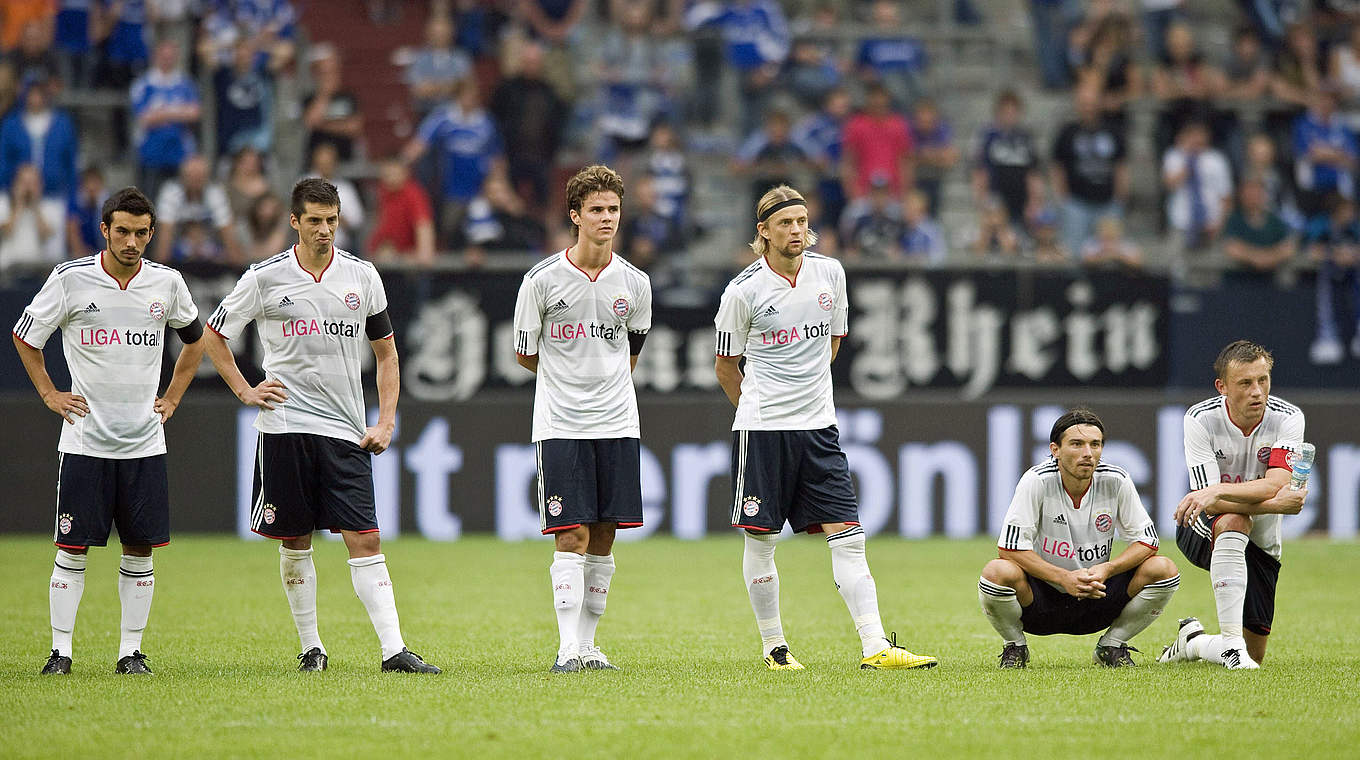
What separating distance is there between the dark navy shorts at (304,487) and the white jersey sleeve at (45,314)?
1.15 meters

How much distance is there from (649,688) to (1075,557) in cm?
219

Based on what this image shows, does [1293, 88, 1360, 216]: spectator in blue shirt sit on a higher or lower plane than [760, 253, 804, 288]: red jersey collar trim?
higher

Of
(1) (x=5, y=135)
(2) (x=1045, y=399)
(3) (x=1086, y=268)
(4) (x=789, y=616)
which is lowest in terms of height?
(4) (x=789, y=616)

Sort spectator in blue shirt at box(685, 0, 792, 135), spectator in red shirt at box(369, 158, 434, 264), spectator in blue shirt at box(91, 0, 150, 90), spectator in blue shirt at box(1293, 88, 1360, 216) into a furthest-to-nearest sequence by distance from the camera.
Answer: spectator in blue shirt at box(685, 0, 792, 135) < spectator in blue shirt at box(1293, 88, 1360, 216) < spectator in blue shirt at box(91, 0, 150, 90) < spectator in red shirt at box(369, 158, 434, 264)

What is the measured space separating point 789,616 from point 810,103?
977cm

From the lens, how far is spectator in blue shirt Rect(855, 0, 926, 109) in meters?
19.2

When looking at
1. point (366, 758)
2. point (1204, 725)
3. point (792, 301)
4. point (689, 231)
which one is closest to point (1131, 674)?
point (1204, 725)

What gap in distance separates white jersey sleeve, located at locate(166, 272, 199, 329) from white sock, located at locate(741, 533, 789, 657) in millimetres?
2959

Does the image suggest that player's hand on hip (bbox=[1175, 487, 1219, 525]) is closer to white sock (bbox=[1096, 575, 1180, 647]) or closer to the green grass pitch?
white sock (bbox=[1096, 575, 1180, 647])

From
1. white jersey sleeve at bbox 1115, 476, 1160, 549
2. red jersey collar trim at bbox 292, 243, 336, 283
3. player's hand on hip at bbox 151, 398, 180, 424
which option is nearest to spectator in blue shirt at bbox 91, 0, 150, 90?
player's hand on hip at bbox 151, 398, 180, 424

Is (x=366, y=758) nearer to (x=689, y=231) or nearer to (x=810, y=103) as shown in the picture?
(x=689, y=231)

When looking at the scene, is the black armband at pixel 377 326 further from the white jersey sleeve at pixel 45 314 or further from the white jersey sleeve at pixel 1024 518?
the white jersey sleeve at pixel 1024 518

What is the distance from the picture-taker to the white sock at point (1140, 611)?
25.2 ft

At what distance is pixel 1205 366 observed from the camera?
15.6 meters
